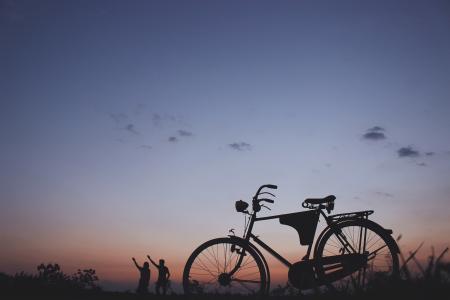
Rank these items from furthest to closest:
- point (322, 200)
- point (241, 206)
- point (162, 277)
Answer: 1. point (162, 277)
2. point (241, 206)
3. point (322, 200)

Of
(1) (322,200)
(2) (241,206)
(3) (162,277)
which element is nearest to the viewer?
(1) (322,200)

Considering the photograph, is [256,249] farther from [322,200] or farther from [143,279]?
[143,279]

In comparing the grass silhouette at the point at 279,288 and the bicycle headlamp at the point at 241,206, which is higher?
the bicycle headlamp at the point at 241,206

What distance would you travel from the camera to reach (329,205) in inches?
235

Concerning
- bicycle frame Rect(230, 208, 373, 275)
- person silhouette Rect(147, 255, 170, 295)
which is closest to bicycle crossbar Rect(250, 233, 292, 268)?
bicycle frame Rect(230, 208, 373, 275)

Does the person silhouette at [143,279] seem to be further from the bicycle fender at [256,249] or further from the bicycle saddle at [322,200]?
the bicycle saddle at [322,200]

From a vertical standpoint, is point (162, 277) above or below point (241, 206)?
below

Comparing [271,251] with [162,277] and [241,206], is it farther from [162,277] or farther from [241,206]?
[162,277]

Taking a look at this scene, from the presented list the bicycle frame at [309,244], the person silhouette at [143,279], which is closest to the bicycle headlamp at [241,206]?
the bicycle frame at [309,244]

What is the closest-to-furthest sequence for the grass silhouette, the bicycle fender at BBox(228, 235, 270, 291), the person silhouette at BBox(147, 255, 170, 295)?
1. the grass silhouette
2. the bicycle fender at BBox(228, 235, 270, 291)
3. the person silhouette at BBox(147, 255, 170, 295)

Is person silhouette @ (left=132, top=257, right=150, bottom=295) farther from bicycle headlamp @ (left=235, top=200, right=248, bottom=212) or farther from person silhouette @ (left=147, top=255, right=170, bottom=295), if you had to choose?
bicycle headlamp @ (left=235, top=200, right=248, bottom=212)

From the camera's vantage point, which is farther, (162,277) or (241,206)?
(162,277)

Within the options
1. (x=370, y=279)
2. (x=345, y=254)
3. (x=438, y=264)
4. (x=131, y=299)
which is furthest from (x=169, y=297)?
(x=438, y=264)

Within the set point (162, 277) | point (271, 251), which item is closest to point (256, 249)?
point (271, 251)
